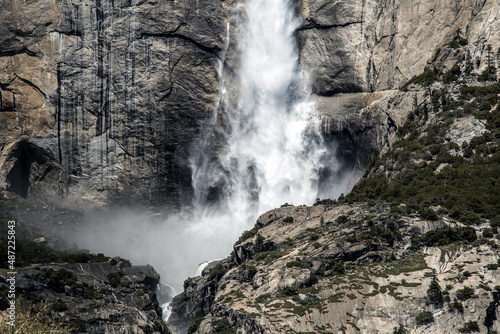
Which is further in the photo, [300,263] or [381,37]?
[381,37]

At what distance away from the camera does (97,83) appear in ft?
403

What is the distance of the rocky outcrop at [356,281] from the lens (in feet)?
214

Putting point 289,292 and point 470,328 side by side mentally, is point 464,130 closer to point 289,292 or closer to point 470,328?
point 289,292

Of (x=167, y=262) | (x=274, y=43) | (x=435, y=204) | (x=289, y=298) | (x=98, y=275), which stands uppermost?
(x=274, y=43)

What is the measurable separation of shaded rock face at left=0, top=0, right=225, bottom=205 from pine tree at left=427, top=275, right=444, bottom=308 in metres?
67.5

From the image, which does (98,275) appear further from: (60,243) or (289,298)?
(289,298)

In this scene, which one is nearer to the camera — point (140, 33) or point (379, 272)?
point (379, 272)

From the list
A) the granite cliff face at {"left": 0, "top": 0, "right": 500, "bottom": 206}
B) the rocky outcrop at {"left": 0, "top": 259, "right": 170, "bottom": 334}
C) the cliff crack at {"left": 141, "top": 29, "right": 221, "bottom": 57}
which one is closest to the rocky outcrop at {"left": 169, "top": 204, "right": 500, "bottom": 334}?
the rocky outcrop at {"left": 0, "top": 259, "right": 170, "bottom": 334}

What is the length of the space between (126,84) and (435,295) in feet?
244

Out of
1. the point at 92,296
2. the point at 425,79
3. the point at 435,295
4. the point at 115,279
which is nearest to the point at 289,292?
the point at 435,295

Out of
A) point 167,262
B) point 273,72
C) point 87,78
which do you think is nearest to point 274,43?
point 273,72

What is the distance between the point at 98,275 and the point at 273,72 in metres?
54.8

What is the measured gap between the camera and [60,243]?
109562 millimetres

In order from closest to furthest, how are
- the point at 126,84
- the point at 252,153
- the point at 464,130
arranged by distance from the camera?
the point at 464,130, the point at 126,84, the point at 252,153
